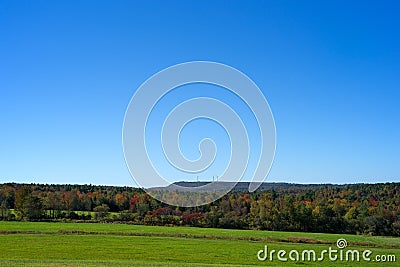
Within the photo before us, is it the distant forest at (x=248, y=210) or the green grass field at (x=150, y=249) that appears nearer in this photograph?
the green grass field at (x=150, y=249)

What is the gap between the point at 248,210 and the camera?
2788 inches

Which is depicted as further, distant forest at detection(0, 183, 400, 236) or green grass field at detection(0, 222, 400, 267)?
distant forest at detection(0, 183, 400, 236)

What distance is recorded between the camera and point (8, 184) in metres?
88.5

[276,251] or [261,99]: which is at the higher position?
[261,99]

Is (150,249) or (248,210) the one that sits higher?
(248,210)

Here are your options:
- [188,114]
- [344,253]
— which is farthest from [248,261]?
[188,114]

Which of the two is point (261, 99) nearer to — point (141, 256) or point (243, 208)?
point (141, 256)

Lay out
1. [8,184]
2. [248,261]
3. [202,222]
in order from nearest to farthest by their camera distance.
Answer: [248,261] < [202,222] < [8,184]

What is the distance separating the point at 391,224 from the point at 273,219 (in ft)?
52.6

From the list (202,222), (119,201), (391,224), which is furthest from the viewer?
(119,201)

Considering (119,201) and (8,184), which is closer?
(119,201)

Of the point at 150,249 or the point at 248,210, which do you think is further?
the point at 248,210

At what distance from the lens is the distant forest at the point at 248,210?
65.4m

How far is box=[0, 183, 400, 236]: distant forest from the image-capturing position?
6538cm
